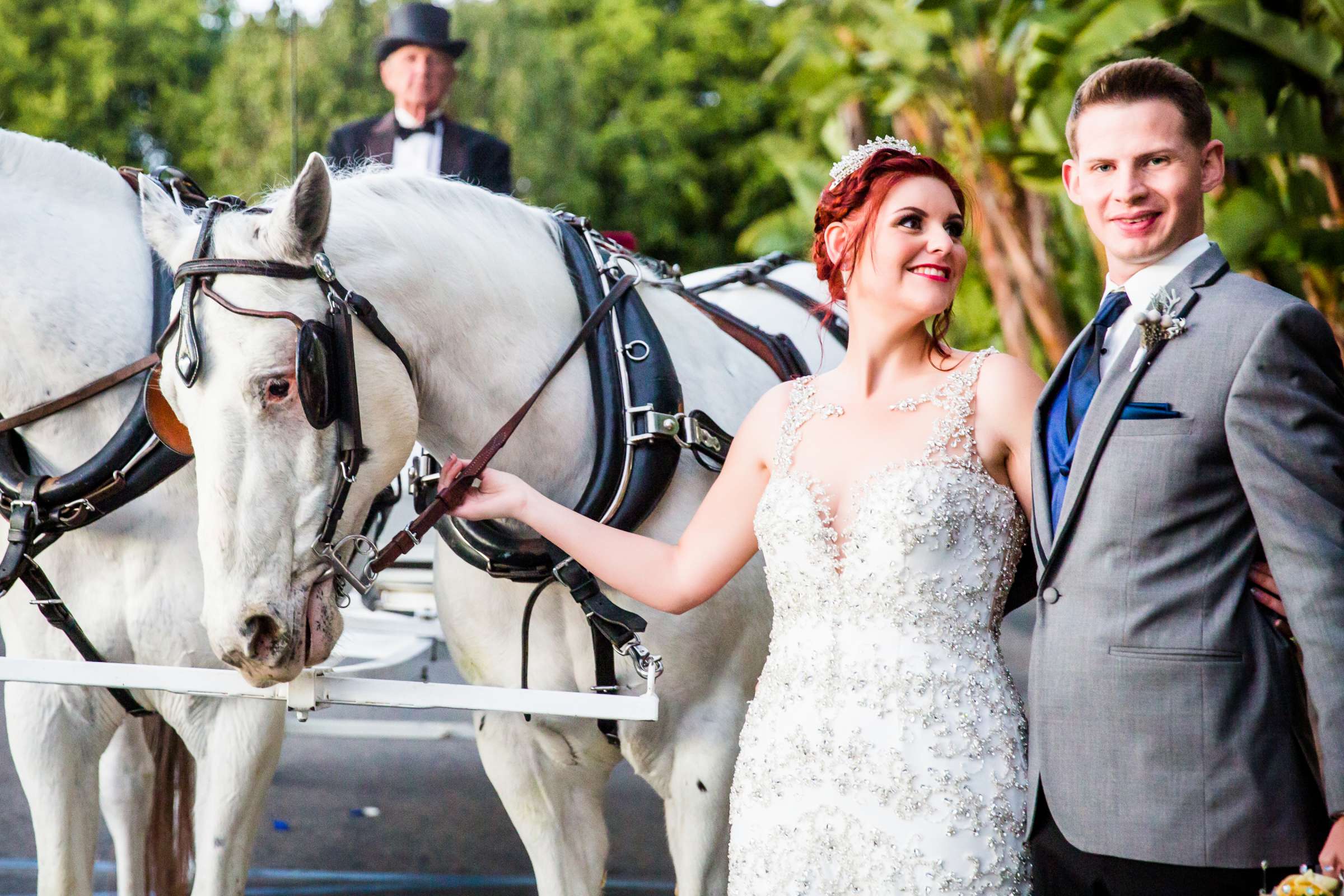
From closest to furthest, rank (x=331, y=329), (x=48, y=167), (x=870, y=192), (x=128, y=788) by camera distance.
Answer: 1. (x=870, y=192)
2. (x=331, y=329)
3. (x=48, y=167)
4. (x=128, y=788)

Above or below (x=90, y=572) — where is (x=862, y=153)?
above

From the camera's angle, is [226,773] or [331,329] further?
[226,773]

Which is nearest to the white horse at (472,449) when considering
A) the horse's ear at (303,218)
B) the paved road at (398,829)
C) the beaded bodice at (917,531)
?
the horse's ear at (303,218)

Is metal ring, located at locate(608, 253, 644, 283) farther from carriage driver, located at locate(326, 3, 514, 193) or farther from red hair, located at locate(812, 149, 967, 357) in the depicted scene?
carriage driver, located at locate(326, 3, 514, 193)

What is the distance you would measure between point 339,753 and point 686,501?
420cm

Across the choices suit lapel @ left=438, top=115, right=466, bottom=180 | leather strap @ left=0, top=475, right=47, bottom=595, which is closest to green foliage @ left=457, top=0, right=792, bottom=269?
suit lapel @ left=438, top=115, right=466, bottom=180

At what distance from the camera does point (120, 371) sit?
7.98ft

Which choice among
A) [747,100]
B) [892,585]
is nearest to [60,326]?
[892,585]

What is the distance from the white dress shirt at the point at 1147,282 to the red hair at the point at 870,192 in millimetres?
286

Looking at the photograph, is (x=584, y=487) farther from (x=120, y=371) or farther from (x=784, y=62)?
(x=784, y=62)

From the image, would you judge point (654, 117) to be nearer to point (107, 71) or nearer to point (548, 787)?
point (107, 71)

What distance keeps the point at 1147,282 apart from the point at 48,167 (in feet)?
6.90

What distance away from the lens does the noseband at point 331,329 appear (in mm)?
1948

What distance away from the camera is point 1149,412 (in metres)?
1.53
